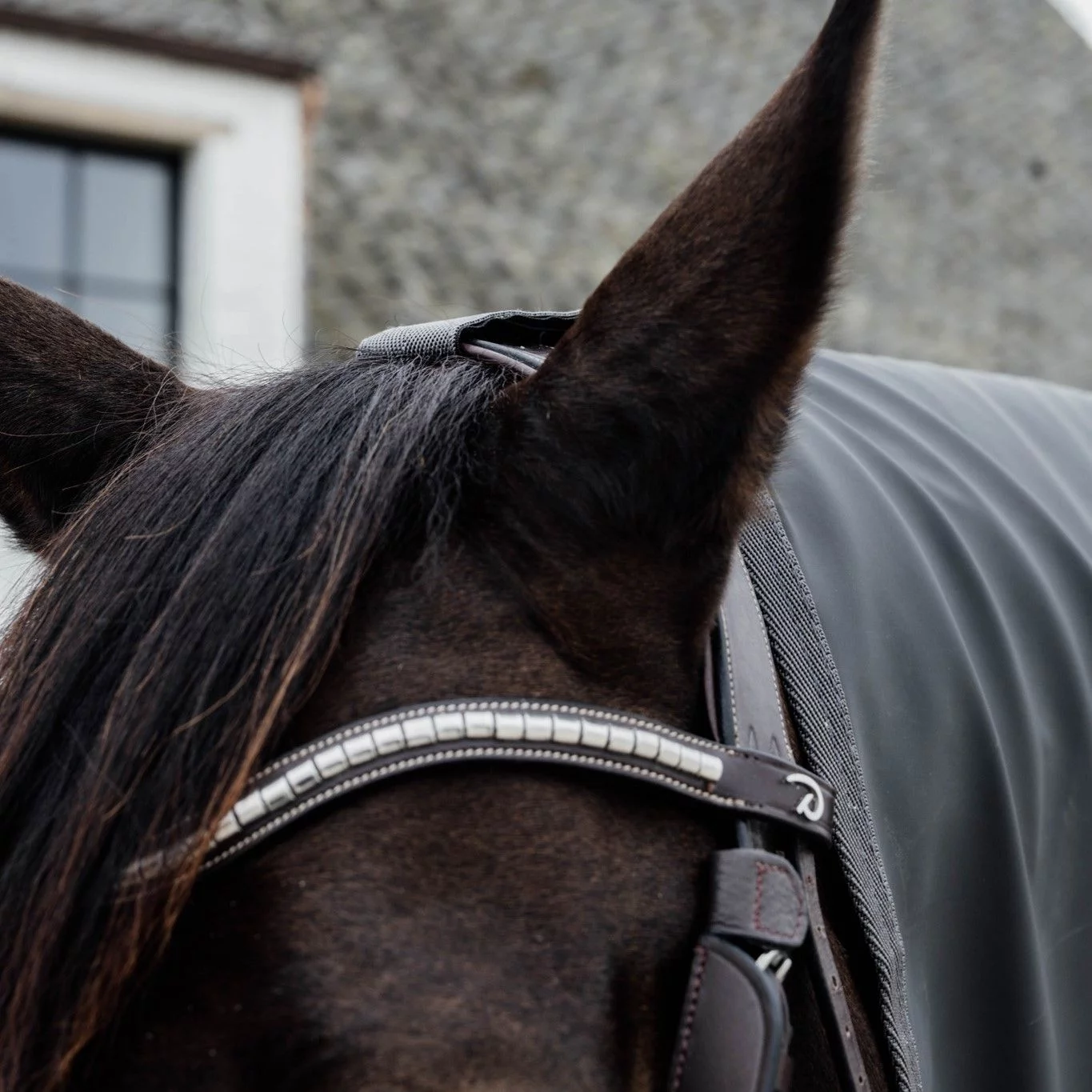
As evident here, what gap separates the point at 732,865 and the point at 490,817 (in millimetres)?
131

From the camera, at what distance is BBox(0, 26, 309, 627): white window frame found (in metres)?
4.44

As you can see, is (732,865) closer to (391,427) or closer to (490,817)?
(490,817)

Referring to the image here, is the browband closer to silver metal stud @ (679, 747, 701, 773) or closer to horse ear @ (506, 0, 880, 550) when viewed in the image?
silver metal stud @ (679, 747, 701, 773)

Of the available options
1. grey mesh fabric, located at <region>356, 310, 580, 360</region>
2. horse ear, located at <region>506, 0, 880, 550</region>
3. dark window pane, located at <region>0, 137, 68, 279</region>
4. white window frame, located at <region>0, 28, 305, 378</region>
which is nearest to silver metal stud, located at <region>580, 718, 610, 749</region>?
horse ear, located at <region>506, 0, 880, 550</region>

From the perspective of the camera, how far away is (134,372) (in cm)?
93

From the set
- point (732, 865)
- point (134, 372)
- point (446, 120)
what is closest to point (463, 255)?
point (446, 120)

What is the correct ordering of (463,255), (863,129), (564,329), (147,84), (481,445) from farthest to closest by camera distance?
(463,255), (147,84), (564,329), (481,445), (863,129)

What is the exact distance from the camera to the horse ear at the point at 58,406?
90 centimetres

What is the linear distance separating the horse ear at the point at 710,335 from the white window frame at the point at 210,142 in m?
3.80

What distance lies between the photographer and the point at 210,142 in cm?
468

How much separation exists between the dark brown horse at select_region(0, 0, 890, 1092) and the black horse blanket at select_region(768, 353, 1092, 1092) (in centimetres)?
15

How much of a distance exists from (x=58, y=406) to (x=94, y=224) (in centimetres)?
412

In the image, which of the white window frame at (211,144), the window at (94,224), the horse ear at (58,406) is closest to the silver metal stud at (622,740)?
the horse ear at (58,406)

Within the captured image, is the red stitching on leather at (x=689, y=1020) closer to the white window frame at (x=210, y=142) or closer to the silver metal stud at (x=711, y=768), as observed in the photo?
the silver metal stud at (x=711, y=768)
